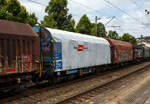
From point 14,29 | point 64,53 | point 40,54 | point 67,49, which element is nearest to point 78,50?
point 67,49

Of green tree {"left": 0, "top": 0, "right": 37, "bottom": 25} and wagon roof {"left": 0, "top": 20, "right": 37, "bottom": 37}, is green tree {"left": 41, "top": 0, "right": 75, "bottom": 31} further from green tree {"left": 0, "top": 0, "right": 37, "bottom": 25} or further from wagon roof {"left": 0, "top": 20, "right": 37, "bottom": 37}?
wagon roof {"left": 0, "top": 20, "right": 37, "bottom": 37}

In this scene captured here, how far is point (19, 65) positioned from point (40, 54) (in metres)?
1.80

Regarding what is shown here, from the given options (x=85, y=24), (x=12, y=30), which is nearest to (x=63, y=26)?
(x=85, y=24)

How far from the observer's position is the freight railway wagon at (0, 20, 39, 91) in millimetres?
6930

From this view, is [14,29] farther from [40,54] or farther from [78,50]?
[78,50]

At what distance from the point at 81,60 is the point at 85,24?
114 ft

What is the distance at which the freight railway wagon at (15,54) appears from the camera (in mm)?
6930

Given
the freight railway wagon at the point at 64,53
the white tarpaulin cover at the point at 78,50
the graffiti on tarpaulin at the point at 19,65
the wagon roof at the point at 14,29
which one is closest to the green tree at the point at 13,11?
the white tarpaulin cover at the point at 78,50

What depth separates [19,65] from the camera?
7.54m

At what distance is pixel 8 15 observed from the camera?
1953 cm

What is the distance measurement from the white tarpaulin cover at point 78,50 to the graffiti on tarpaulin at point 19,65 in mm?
2251

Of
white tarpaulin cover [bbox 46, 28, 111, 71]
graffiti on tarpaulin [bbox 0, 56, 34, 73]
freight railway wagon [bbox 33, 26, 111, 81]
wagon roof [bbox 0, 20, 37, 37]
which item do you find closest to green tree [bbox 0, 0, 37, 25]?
white tarpaulin cover [bbox 46, 28, 111, 71]

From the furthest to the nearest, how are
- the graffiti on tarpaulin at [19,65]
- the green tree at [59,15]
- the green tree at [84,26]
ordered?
the green tree at [84,26] → the green tree at [59,15] → the graffiti on tarpaulin at [19,65]

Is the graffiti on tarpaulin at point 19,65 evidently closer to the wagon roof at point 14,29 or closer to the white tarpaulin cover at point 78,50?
the wagon roof at point 14,29
